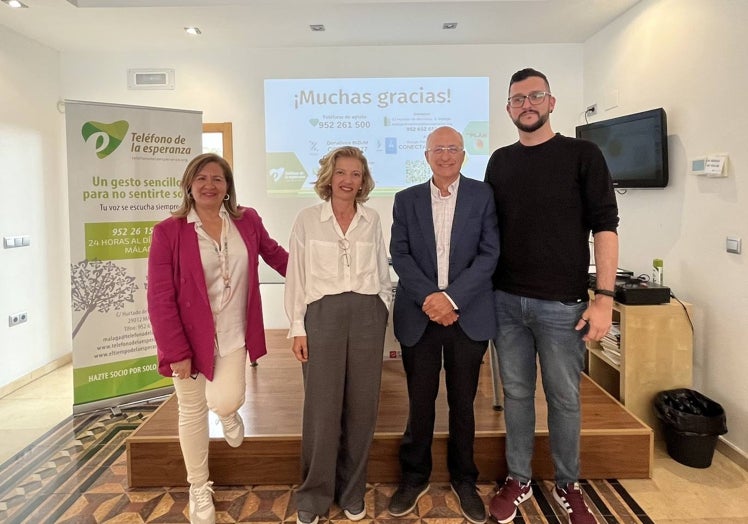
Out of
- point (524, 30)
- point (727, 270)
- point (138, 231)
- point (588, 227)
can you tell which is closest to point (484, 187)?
point (588, 227)

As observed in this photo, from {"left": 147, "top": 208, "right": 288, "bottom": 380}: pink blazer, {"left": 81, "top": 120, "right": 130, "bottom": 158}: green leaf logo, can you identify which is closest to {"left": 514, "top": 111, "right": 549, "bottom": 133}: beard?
{"left": 147, "top": 208, "right": 288, "bottom": 380}: pink blazer

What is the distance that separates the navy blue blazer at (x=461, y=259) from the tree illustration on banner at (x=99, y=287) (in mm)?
2121

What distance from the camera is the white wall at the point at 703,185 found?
259 centimetres

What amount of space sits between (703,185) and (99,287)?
3.78m

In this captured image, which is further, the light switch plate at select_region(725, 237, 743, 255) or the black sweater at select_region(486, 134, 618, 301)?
the light switch plate at select_region(725, 237, 743, 255)

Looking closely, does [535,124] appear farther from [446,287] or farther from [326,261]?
[326,261]

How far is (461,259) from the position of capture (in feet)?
6.38

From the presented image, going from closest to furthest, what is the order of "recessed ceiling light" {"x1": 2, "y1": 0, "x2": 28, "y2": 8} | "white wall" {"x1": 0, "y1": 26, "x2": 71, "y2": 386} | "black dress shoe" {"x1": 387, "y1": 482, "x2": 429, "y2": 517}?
"black dress shoe" {"x1": 387, "y1": 482, "x2": 429, "y2": 517}
"recessed ceiling light" {"x1": 2, "y1": 0, "x2": 28, "y2": 8}
"white wall" {"x1": 0, "y1": 26, "x2": 71, "y2": 386}

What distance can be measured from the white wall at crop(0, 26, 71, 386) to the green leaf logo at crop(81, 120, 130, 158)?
1.20m

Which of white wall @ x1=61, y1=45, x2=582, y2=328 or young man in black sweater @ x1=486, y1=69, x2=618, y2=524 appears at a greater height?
white wall @ x1=61, y1=45, x2=582, y2=328

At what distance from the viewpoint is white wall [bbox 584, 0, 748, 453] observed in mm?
2594

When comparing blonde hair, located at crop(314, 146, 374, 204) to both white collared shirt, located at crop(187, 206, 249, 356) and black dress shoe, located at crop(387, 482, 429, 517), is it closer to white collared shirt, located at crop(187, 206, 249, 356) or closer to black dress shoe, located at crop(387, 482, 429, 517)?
white collared shirt, located at crop(187, 206, 249, 356)

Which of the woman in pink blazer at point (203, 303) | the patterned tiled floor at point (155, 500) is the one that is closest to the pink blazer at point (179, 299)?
the woman in pink blazer at point (203, 303)

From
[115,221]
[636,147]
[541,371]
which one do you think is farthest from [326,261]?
[636,147]
